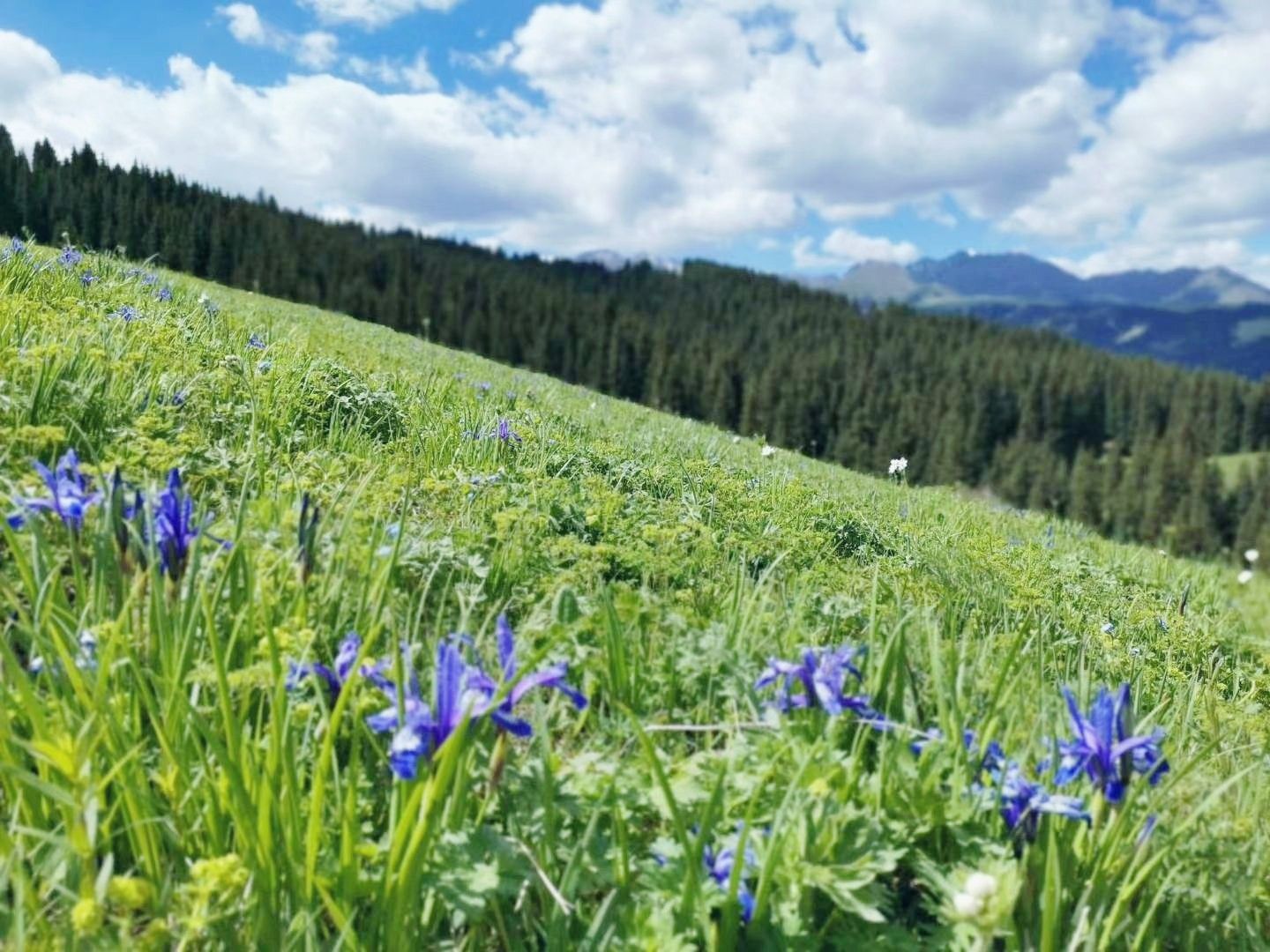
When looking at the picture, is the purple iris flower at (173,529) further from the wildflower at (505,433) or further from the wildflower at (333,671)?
the wildflower at (505,433)

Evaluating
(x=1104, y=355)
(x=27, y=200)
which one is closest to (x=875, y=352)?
(x=1104, y=355)

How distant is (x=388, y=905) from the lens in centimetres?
189

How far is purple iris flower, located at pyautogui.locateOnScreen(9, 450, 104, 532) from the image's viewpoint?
265 cm

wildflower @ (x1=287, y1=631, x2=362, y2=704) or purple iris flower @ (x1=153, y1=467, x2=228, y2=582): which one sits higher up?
purple iris flower @ (x1=153, y1=467, x2=228, y2=582)

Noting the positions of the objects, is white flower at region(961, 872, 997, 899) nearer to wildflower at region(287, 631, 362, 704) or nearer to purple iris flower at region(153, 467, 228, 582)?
wildflower at region(287, 631, 362, 704)

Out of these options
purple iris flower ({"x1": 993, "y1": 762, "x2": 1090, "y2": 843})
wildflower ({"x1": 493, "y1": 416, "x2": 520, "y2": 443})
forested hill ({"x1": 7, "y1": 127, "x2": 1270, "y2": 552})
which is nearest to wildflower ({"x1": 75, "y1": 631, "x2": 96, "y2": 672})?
purple iris flower ({"x1": 993, "y1": 762, "x2": 1090, "y2": 843})

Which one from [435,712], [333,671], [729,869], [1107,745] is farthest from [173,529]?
[1107,745]

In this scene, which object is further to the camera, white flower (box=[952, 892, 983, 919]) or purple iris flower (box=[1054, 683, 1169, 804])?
purple iris flower (box=[1054, 683, 1169, 804])

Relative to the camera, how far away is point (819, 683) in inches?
91.7

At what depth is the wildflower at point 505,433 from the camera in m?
5.25

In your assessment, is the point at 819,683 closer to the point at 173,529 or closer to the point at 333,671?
the point at 333,671

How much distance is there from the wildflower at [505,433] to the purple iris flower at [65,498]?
8.53 feet

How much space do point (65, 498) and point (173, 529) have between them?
0.42 meters

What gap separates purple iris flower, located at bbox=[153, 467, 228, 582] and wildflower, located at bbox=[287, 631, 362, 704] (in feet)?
1.85
